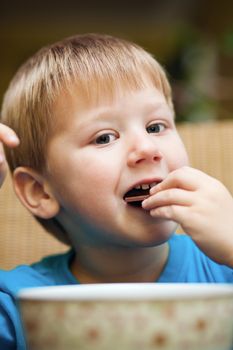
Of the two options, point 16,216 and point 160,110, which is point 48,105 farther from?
point 16,216

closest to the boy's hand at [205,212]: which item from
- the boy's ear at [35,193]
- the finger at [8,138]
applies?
the finger at [8,138]

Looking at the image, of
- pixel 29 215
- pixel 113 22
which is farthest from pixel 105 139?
pixel 113 22

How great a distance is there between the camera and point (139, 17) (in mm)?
6695

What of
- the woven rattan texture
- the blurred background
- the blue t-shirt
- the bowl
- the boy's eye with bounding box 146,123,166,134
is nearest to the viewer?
the bowl

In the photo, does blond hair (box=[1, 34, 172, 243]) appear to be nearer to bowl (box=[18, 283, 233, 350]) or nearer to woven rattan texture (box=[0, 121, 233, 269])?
woven rattan texture (box=[0, 121, 233, 269])

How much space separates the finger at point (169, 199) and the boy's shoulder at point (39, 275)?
247mm

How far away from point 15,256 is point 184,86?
7.16 ft

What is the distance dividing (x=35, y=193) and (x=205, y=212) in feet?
1.35

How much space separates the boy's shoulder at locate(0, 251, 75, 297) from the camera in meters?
0.91

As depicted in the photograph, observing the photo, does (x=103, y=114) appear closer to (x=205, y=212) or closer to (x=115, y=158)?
(x=115, y=158)

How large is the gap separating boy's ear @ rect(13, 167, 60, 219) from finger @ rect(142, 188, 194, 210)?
0.84 feet

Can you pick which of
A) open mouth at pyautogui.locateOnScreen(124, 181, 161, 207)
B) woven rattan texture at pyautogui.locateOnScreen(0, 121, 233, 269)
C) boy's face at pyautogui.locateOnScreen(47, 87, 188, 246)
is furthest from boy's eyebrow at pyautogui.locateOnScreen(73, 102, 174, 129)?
woven rattan texture at pyautogui.locateOnScreen(0, 121, 233, 269)

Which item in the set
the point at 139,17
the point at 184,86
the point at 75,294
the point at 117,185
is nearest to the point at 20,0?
the point at 139,17

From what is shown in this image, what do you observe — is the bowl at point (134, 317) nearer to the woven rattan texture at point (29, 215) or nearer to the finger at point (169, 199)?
the finger at point (169, 199)
